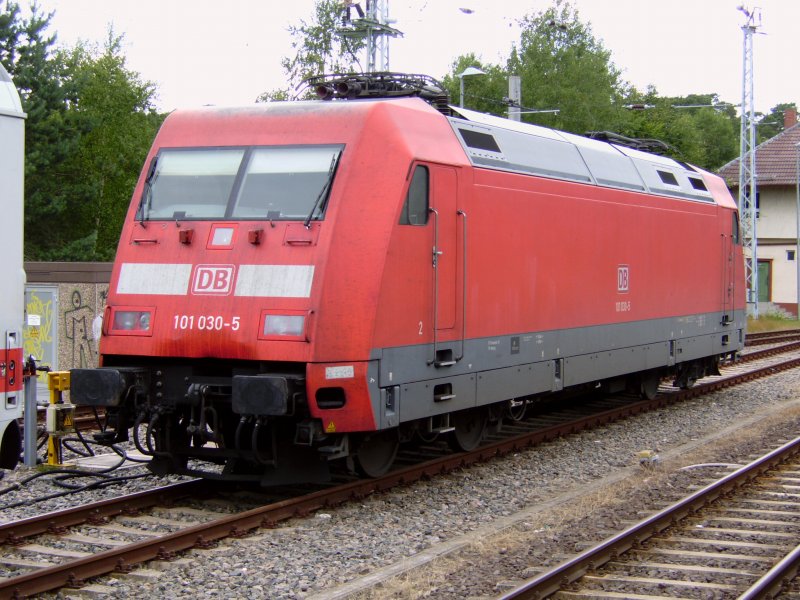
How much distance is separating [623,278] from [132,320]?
688cm

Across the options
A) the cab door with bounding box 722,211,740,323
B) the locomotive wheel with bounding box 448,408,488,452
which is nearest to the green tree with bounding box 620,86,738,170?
the cab door with bounding box 722,211,740,323

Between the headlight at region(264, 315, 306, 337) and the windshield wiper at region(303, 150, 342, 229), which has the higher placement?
the windshield wiper at region(303, 150, 342, 229)

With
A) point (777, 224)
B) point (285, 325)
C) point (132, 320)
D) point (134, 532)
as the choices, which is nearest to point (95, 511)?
point (134, 532)

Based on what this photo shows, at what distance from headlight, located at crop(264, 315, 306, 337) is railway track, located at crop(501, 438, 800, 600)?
8.84ft

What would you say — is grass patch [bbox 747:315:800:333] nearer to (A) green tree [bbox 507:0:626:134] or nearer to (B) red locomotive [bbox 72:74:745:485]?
(A) green tree [bbox 507:0:626:134]

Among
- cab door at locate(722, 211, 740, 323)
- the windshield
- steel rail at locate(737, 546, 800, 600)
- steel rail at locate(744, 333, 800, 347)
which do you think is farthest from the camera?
steel rail at locate(744, 333, 800, 347)

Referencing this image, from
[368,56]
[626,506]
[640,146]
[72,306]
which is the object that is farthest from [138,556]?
[368,56]

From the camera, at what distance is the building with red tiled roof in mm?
48125

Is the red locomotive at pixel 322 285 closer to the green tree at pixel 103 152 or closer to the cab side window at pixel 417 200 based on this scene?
the cab side window at pixel 417 200

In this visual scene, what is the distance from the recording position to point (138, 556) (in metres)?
7.16

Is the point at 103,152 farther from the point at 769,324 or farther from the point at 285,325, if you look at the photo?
the point at 285,325

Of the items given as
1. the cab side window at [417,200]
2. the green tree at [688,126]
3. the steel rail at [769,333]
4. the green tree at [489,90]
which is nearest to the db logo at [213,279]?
the cab side window at [417,200]

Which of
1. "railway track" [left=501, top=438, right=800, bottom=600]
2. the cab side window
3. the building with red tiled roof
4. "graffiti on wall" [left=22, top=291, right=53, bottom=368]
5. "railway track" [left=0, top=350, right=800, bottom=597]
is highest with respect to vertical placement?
the building with red tiled roof

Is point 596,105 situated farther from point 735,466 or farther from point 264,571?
point 264,571
